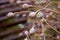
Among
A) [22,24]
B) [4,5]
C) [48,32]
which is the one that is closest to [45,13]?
[48,32]

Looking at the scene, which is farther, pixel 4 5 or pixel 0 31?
pixel 4 5

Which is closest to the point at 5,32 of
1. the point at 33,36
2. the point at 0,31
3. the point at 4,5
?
the point at 0,31

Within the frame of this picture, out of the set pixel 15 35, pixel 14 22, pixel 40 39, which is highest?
pixel 14 22

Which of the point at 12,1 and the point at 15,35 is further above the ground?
the point at 12,1

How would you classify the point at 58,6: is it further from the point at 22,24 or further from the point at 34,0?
the point at 22,24

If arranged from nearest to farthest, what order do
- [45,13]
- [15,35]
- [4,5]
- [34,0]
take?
[45,13] → [34,0] → [15,35] → [4,5]

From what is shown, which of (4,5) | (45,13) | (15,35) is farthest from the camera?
(4,5)

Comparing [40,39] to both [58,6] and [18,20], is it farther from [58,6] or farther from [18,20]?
[18,20]

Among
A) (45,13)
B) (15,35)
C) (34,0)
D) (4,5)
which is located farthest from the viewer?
(4,5)

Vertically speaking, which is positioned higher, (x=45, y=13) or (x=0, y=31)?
(x=0, y=31)
